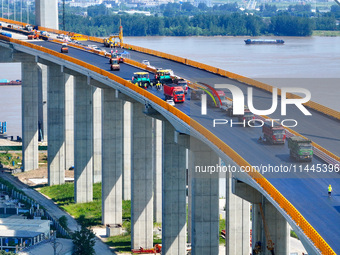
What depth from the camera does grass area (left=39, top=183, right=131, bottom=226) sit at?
250 ft

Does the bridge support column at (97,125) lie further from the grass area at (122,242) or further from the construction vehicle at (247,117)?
the construction vehicle at (247,117)

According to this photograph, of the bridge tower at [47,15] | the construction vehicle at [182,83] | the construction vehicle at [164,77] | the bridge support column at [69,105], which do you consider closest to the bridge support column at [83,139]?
the bridge support column at [69,105]

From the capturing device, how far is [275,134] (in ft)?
156

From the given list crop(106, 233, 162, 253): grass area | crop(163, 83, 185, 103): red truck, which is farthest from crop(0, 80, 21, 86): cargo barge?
crop(163, 83, 185, 103): red truck

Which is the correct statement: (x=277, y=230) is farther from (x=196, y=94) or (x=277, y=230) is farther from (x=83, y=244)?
(x=196, y=94)

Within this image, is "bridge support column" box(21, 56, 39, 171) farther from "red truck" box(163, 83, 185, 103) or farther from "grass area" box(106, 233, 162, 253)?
"red truck" box(163, 83, 185, 103)

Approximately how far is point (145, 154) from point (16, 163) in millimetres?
38906

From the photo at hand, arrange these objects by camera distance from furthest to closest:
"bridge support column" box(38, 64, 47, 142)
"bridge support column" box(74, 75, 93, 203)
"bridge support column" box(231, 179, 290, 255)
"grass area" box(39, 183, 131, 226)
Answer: "bridge support column" box(38, 64, 47, 142)
"bridge support column" box(74, 75, 93, 203)
"grass area" box(39, 183, 131, 226)
"bridge support column" box(231, 179, 290, 255)

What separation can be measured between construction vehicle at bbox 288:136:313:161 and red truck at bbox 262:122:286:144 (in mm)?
2997

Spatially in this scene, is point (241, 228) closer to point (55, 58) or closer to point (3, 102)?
point (55, 58)

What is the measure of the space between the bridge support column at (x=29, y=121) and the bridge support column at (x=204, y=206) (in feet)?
156

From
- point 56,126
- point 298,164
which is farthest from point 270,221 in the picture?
point 56,126

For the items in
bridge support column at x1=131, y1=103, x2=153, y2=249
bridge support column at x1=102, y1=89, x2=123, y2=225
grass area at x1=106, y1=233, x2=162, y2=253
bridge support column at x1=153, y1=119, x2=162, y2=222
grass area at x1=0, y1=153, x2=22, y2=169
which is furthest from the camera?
grass area at x1=0, y1=153, x2=22, y2=169

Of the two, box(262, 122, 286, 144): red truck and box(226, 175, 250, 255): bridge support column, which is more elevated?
box(262, 122, 286, 144): red truck
